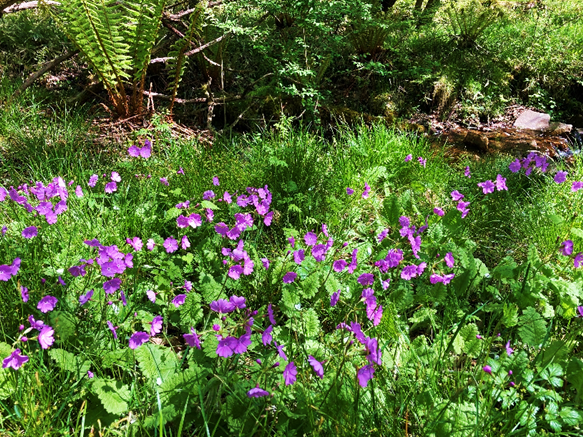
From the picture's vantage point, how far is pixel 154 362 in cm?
132

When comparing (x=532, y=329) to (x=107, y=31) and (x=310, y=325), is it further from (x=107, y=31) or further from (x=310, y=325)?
(x=107, y=31)

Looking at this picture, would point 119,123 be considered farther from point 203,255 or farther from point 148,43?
point 203,255

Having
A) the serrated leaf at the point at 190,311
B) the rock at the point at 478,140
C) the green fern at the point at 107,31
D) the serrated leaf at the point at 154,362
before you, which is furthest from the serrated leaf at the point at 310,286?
the rock at the point at 478,140

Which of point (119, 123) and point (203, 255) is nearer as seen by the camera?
point (203, 255)

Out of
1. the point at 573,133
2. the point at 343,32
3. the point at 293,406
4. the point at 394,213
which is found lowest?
the point at 573,133

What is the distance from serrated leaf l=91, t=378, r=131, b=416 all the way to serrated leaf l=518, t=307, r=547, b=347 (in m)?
1.23

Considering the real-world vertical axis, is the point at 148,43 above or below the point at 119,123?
above

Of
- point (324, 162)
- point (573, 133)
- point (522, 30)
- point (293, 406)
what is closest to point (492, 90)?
point (573, 133)

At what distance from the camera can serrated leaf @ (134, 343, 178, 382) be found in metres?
1.27

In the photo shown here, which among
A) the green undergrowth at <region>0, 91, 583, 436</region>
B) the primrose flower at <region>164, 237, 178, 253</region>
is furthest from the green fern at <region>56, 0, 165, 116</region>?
the primrose flower at <region>164, 237, 178, 253</region>

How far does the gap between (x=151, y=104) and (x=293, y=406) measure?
324 cm

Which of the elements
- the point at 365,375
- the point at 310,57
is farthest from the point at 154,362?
the point at 310,57

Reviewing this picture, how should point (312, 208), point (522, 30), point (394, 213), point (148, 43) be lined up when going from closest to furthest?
point (394, 213)
point (312, 208)
point (148, 43)
point (522, 30)

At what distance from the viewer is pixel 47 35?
473 centimetres
